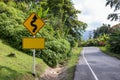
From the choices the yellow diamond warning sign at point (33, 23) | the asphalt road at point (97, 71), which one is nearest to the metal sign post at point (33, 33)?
the yellow diamond warning sign at point (33, 23)

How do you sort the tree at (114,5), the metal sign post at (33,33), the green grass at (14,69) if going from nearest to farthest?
the green grass at (14,69), the metal sign post at (33,33), the tree at (114,5)

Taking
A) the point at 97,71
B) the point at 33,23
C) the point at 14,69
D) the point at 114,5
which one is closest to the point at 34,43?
the point at 33,23

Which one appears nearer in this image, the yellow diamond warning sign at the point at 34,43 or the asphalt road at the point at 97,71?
the yellow diamond warning sign at the point at 34,43

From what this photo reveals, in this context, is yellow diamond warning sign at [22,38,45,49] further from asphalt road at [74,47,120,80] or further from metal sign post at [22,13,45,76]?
asphalt road at [74,47,120,80]

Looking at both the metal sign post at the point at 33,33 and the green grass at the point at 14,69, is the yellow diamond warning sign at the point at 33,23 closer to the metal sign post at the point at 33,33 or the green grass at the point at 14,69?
the metal sign post at the point at 33,33

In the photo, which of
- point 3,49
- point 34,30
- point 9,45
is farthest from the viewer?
point 9,45

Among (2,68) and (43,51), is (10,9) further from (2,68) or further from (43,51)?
(2,68)

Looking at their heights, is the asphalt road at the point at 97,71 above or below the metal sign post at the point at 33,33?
below

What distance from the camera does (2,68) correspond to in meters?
14.4

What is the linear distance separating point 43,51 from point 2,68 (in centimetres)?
987

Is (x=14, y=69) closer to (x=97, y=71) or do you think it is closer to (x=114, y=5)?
(x=97, y=71)

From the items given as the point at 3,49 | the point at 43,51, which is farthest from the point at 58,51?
the point at 3,49

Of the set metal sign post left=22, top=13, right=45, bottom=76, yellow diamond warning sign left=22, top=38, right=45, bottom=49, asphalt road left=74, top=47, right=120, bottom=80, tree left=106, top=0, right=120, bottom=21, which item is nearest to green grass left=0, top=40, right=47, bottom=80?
metal sign post left=22, top=13, right=45, bottom=76

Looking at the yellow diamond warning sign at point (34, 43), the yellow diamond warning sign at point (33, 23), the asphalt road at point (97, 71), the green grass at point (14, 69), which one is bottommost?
the asphalt road at point (97, 71)
